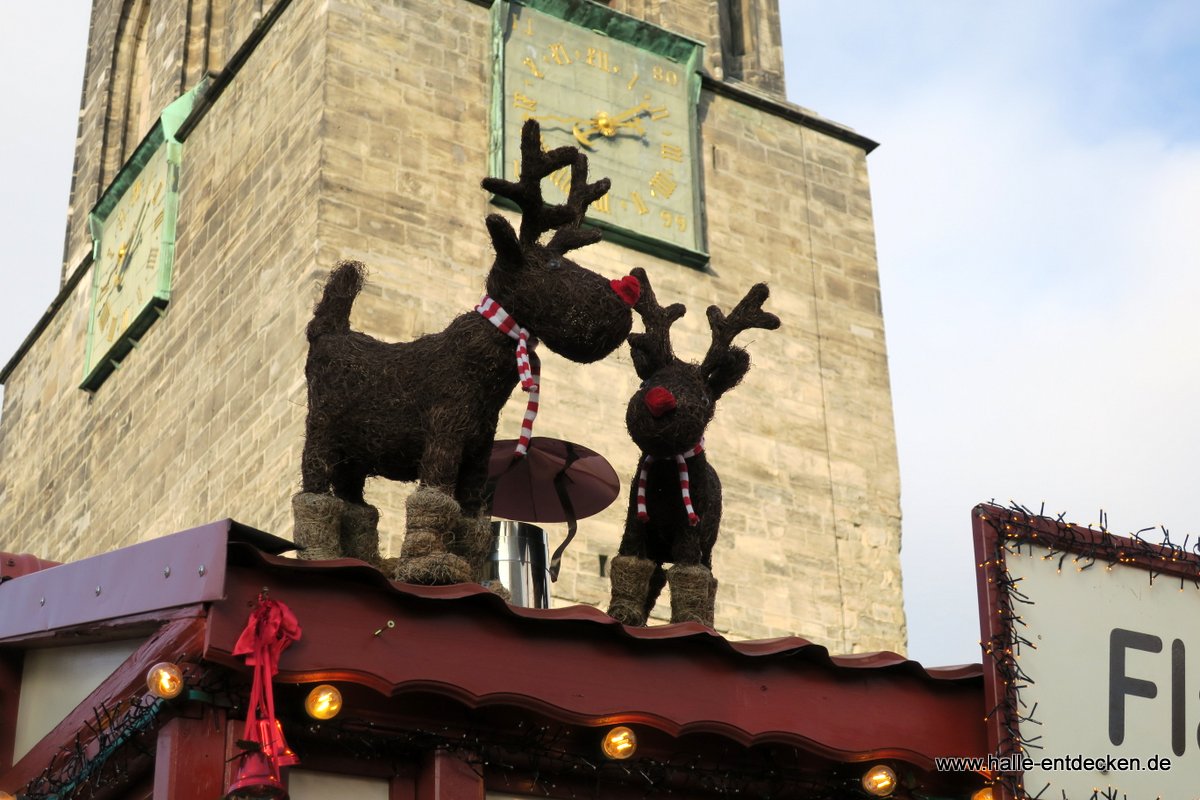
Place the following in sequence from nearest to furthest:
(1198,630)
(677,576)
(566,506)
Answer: (1198,630) < (677,576) < (566,506)

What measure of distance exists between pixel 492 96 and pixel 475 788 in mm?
11687

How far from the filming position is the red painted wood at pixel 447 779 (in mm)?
7832

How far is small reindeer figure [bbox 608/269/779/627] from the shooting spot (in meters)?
9.95

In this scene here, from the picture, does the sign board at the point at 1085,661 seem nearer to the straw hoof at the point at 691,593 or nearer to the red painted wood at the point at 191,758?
the straw hoof at the point at 691,593

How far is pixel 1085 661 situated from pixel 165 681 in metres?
3.76

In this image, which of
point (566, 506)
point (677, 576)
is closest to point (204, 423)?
point (566, 506)

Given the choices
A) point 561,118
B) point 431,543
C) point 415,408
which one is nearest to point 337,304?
point 415,408

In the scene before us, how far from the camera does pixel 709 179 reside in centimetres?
2028

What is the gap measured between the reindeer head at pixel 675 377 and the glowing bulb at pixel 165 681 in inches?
119

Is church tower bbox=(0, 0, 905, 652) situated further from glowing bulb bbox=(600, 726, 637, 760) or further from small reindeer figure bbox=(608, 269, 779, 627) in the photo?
glowing bulb bbox=(600, 726, 637, 760)

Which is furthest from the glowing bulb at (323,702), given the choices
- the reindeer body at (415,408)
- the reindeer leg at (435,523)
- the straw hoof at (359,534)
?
the straw hoof at (359,534)

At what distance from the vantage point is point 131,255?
68.9ft

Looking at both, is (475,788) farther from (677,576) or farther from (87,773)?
(677,576)

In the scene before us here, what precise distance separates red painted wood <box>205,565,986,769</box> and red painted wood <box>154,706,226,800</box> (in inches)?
11.8
